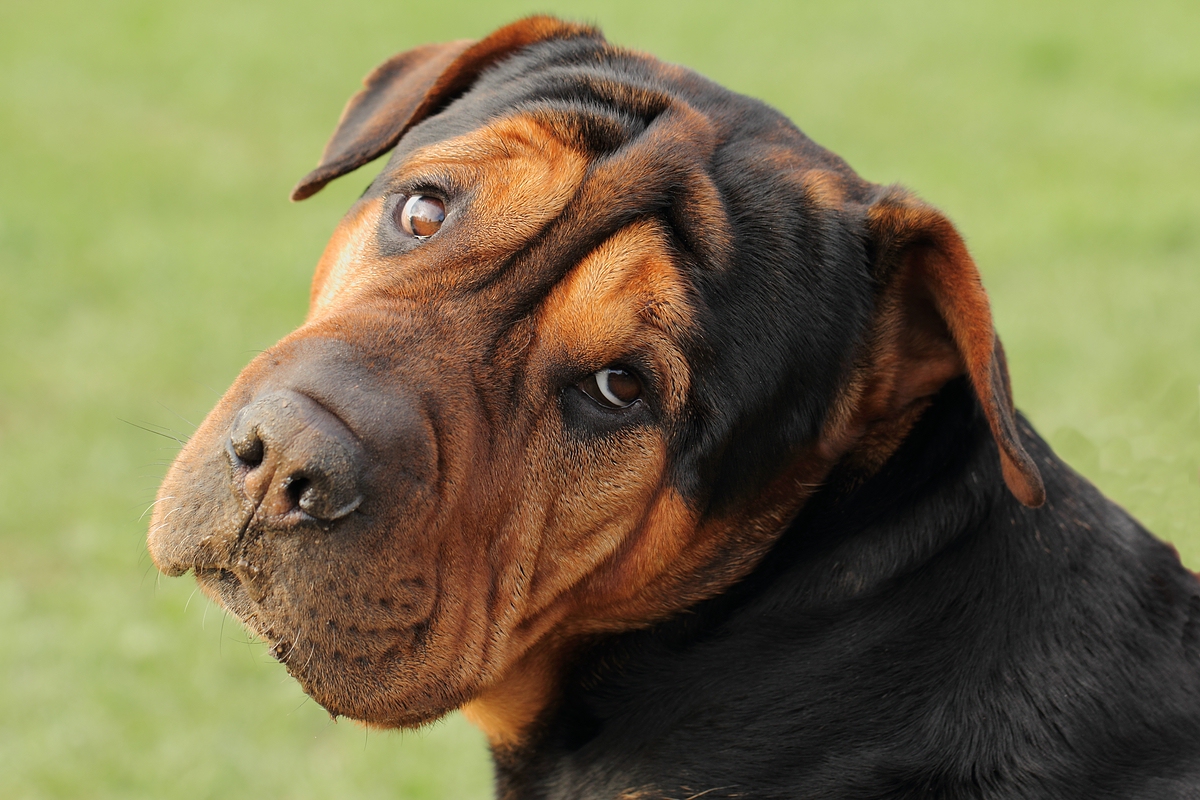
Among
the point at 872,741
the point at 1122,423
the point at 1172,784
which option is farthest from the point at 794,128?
the point at 1122,423

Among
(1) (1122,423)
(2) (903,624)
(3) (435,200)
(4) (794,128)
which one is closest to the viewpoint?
(2) (903,624)

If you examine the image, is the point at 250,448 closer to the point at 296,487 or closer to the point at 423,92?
the point at 296,487

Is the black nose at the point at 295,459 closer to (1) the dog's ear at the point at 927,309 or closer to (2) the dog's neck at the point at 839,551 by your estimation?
(2) the dog's neck at the point at 839,551

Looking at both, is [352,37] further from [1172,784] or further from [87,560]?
[1172,784]

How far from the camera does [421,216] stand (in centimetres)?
360

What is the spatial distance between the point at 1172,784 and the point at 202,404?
6925 millimetres

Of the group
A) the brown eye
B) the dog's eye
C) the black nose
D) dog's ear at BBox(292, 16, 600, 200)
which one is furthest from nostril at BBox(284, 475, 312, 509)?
dog's ear at BBox(292, 16, 600, 200)

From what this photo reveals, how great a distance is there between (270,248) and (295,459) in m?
8.58

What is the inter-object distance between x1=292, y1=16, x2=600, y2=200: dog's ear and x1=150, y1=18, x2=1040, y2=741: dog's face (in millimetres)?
508

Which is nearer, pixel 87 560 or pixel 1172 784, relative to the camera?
pixel 1172 784

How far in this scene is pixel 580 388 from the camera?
3.41m

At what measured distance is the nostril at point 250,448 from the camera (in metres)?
2.95

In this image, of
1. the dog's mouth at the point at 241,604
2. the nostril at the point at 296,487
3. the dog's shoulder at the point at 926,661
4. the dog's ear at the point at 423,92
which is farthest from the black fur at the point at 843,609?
the dog's mouth at the point at 241,604

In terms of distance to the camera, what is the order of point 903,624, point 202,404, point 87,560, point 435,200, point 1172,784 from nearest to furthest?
point 1172,784, point 903,624, point 435,200, point 87,560, point 202,404
